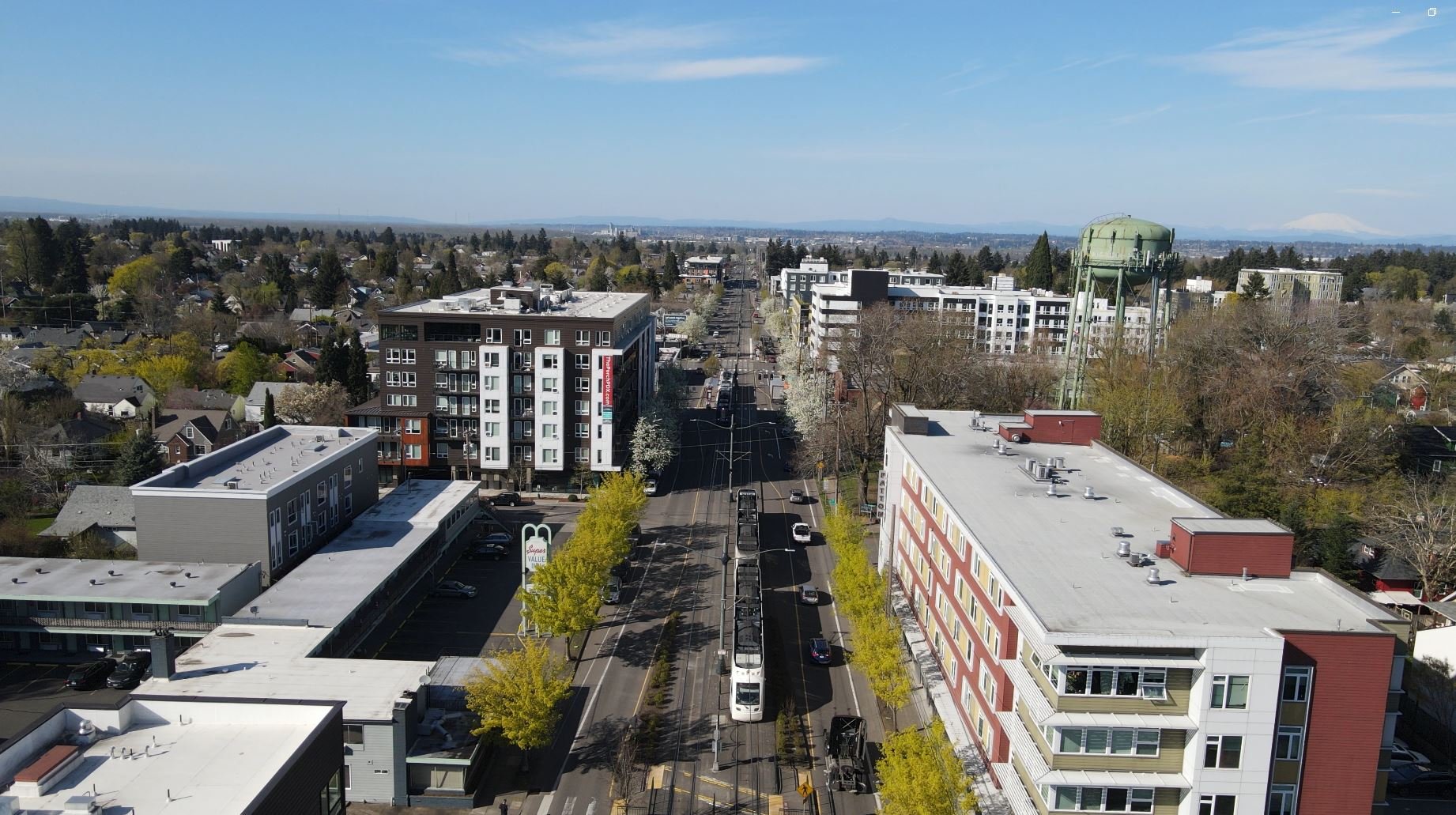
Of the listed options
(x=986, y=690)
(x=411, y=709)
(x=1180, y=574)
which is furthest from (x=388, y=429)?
(x=1180, y=574)

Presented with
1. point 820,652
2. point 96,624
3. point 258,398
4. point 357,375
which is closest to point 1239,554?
point 820,652

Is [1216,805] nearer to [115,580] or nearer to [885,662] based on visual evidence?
[885,662]

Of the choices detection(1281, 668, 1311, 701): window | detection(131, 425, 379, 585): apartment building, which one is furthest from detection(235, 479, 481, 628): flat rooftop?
detection(1281, 668, 1311, 701): window

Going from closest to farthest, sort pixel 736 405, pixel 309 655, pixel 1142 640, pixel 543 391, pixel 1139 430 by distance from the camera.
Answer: pixel 1142 640 < pixel 309 655 < pixel 1139 430 < pixel 543 391 < pixel 736 405

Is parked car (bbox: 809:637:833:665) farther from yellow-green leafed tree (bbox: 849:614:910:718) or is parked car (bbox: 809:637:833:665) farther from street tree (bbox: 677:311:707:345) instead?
street tree (bbox: 677:311:707:345)

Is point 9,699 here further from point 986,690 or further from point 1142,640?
point 1142,640

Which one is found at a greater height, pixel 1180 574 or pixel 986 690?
pixel 1180 574
